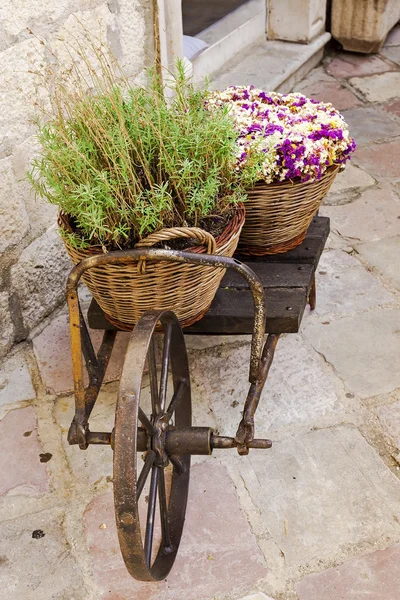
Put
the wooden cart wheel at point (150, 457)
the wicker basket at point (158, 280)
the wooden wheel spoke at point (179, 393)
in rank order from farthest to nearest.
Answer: the wooden wheel spoke at point (179, 393) < the wicker basket at point (158, 280) < the wooden cart wheel at point (150, 457)

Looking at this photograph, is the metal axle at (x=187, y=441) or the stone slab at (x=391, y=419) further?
the stone slab at (x=391, y=419)

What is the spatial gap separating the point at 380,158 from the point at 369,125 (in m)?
0.48

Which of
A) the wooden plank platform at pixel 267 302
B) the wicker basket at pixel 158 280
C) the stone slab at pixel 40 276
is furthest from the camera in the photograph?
the stone slab at pixel 40 276

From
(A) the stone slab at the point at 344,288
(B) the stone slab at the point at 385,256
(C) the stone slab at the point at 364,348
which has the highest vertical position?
(C) the stone slab at the point at 364,348

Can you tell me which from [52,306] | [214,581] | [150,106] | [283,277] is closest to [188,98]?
[150,106]

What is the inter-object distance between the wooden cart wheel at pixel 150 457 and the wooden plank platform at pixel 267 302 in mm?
161

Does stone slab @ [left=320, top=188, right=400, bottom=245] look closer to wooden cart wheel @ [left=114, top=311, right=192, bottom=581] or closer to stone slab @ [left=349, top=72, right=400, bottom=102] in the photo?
stone slab @ [left=349, top=72, right=400, bottom=102]

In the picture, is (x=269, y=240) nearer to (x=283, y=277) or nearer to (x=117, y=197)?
(x=283, y=277)

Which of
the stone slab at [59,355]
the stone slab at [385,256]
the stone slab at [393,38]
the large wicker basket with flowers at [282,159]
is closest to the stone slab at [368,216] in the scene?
the stone slab at [385,256]

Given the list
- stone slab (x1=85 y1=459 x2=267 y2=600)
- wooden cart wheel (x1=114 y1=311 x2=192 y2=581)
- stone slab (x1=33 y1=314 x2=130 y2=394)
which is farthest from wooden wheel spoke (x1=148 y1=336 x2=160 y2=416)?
stone slab (x1=33 y1=314 x2=130 y2=394)

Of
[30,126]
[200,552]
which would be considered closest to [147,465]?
[200,552]

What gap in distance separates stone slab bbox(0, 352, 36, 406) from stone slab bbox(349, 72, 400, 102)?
3.36 meters

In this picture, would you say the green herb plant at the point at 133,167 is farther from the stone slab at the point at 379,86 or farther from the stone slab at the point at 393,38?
the stone slab at the point at 393,38

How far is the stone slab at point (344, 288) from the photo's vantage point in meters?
3.10
